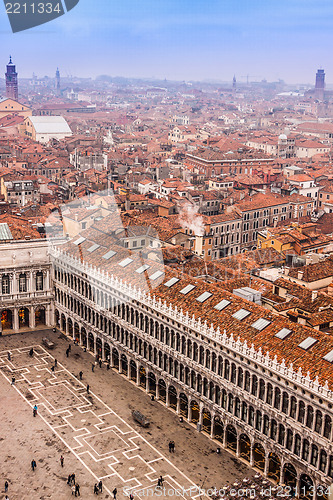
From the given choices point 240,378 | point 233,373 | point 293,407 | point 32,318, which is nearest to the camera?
point 293,407

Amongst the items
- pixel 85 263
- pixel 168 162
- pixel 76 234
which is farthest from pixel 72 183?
pixel 85 263

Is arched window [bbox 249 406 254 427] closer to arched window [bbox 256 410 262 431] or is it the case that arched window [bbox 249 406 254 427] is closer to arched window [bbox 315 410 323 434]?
arched window [bbox 256 410 262 431]

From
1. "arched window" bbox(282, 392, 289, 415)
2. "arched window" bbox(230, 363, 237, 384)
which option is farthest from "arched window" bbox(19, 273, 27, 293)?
"arched window" bbox(282, 392, 289, 415)

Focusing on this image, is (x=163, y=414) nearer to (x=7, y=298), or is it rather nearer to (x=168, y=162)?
(x=7, y=298)

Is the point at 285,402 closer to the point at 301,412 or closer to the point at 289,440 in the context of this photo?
the point at 301,412

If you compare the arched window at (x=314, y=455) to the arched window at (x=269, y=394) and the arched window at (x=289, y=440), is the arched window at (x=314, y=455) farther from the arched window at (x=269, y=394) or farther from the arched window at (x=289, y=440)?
the arched window at (x=269, y=394)

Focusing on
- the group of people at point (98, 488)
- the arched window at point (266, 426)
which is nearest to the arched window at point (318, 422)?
the arched window at point (266, 426)

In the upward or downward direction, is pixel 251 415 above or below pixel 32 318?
above

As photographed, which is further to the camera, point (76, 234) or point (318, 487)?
point (76, 234)

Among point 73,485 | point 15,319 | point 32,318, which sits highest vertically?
point 15,319

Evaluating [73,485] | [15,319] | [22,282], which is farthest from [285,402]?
[22,282]

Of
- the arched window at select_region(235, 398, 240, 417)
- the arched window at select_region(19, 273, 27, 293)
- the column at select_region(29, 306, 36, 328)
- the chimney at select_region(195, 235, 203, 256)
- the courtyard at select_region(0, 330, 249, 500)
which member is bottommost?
the courtyard at select_region(0, 330, 249, 500)
